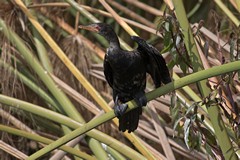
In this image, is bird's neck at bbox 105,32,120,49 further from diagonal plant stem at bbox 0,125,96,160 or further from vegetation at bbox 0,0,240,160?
diagonal plant stem at bbox 0,125,96,160

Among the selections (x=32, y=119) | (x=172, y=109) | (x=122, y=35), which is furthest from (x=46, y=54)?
(x=172, y=109)

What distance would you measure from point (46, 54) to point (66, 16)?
439 millimetres

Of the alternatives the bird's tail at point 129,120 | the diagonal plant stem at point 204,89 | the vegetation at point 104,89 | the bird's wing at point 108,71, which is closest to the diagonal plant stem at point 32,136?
the vegetation at point 104,89

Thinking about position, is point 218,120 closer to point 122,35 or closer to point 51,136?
point 51,136

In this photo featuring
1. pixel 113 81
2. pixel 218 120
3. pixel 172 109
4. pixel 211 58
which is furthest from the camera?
pixel 211 58

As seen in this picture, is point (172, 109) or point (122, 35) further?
point (122, 35)

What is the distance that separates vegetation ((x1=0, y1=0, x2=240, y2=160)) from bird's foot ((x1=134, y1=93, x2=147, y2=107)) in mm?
51

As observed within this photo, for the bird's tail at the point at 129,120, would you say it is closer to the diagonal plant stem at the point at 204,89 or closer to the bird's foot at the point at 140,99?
the bird's foot at the point at 140,99

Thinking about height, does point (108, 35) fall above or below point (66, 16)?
below

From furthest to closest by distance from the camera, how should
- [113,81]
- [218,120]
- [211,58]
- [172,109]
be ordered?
[211,58] → [113,81] → [172,109] → [218,120]

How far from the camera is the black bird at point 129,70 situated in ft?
5.57

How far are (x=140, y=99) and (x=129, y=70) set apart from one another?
0.29ft

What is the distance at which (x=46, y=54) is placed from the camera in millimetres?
2703

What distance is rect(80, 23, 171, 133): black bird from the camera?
170 centimetres
